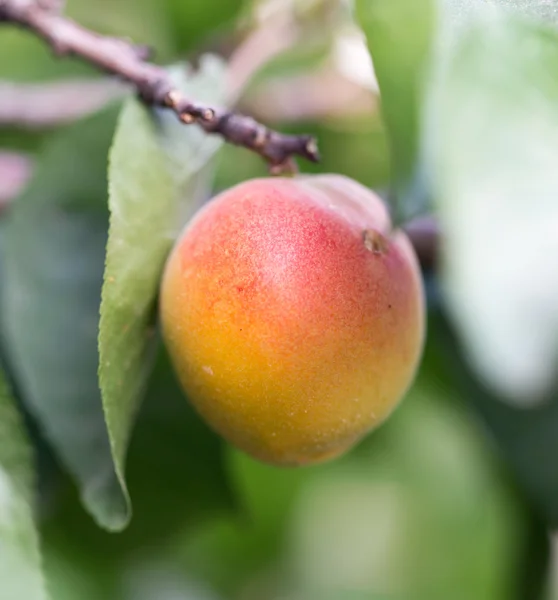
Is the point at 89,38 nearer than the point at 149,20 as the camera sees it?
Yes

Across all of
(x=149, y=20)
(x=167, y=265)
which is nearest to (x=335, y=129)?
(x=149, y=20)

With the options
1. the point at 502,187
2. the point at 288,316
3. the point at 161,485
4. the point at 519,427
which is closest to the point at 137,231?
the point at 288,316

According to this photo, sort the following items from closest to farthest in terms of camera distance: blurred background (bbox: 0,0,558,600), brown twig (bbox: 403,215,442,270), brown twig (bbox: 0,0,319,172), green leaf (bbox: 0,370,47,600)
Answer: green leaf (bbox: 0,370,47,600) → brown twig (bbox: 0,0,319,172) → brown twig (bbox: 403,215,442,270) → blurred background (bbox: 0,0,558,600)

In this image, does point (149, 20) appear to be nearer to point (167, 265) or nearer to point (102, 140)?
point (102, 140)

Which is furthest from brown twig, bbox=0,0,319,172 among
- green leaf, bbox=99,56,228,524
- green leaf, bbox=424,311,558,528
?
green leaf, bbox=424,311,558,528

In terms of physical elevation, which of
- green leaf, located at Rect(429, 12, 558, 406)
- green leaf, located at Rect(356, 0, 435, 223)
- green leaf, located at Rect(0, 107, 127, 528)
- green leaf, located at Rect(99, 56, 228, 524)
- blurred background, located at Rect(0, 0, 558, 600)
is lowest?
blurred background, located at Rect(0, 0, 558, 600)

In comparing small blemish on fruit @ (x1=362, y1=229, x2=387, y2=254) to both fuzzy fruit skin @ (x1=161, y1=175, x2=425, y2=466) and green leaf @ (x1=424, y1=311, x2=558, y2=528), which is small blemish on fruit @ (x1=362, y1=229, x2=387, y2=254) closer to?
fuzzy fruit skin @ (x1=161, y1=175, x2=425, y2=466)

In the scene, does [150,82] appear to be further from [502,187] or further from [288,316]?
[502,187]
